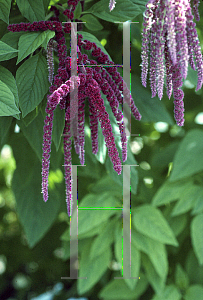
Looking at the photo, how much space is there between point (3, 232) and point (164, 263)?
2.56 ft

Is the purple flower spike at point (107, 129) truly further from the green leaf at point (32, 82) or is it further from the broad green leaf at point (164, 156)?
the broad green leaf at point (164, 156)

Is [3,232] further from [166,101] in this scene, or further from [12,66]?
[12,66]

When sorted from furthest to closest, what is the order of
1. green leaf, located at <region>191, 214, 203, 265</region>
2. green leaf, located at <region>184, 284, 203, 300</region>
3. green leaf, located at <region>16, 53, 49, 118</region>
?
green leaf, located at <region>184, 284, 203, 300</region> → green leaf, located at <region>191, 214, 203, 265</region> → green leaf, located at <region>16, 53, 49, 118</region>

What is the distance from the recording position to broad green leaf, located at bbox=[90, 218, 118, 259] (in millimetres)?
951

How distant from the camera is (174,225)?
3.48 feet

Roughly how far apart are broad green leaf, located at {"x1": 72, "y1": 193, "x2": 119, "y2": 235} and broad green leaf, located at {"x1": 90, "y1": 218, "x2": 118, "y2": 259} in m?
0.04

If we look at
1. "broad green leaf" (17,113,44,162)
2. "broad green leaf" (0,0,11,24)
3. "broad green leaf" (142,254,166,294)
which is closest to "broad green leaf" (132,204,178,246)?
"broad green leaf" (142,254,166,294)

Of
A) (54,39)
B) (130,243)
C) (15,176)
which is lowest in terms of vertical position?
(130,243)

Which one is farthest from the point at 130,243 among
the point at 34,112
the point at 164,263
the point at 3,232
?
the point at 3,232

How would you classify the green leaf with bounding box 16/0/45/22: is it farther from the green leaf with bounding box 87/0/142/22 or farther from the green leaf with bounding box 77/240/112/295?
the green leaf with bounding box 77/240/112/295

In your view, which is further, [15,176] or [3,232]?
[3,232]

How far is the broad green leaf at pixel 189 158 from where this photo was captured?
0.90 metres

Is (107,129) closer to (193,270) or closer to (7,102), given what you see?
(7,102)

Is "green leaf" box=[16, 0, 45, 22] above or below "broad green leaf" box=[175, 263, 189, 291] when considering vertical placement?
above
